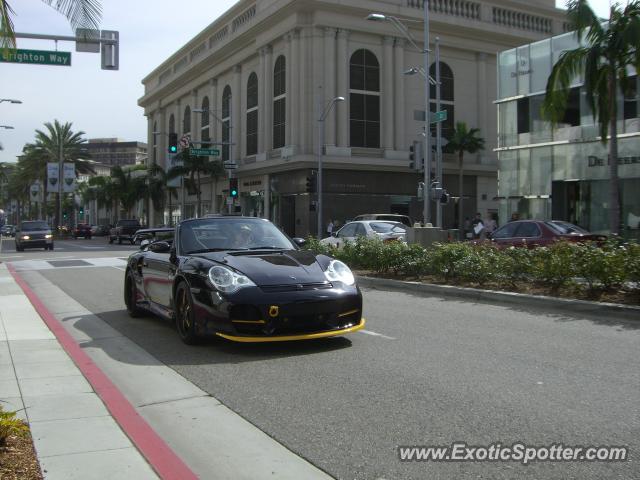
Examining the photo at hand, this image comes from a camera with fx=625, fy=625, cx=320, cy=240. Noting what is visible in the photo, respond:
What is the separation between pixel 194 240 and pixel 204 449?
164 inches

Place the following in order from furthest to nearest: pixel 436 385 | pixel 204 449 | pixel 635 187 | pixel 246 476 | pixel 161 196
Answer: pixel 161 196 → pixel 635 187 → pixel 436 385 → pixel 204 449 → pixel 246 476

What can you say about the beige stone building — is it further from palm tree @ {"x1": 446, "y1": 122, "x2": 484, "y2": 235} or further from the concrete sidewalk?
the concrete sidewalk

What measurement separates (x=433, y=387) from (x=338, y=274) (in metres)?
2.09

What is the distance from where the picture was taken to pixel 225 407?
5070 millimetres

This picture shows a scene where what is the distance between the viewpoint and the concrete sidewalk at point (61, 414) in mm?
3783

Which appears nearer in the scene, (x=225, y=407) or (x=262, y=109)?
(x=225, y=407)

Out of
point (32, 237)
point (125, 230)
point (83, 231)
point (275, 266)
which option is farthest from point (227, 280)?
point (83, 231)

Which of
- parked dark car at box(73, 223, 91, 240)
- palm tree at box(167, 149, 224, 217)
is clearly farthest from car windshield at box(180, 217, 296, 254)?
parked dark car at box(73, 223, 91, 240)

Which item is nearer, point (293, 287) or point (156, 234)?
point (293, 287)

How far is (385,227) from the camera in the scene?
68.6 feet

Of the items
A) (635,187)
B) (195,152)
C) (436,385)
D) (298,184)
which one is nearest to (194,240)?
(436,385)

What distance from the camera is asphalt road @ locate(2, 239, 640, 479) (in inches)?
159

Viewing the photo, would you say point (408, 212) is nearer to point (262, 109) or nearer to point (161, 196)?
point (262, 109)

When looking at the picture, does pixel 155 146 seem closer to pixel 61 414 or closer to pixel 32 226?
pixel 32 226
